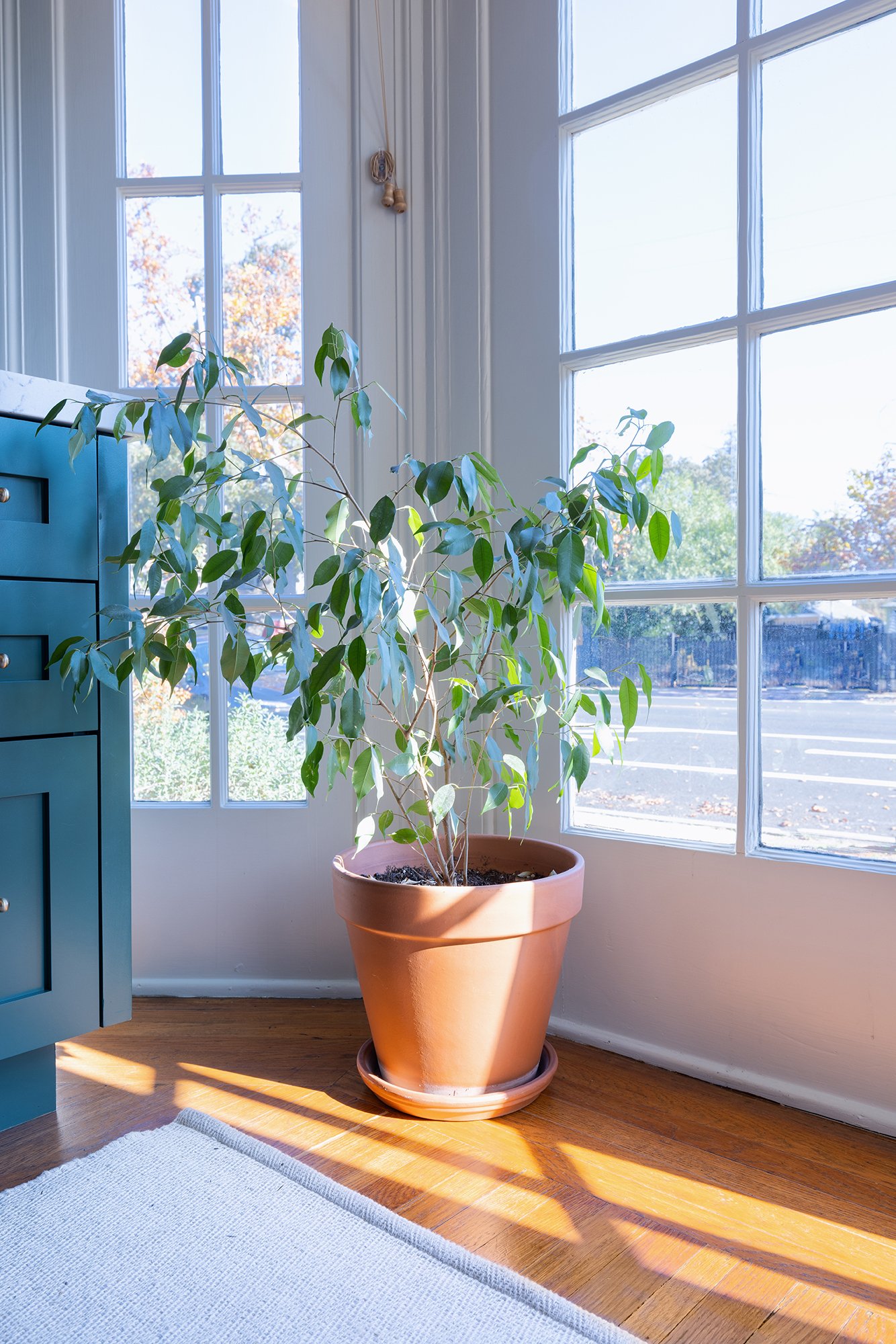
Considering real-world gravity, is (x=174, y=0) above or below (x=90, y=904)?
above

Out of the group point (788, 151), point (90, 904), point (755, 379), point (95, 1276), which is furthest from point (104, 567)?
point (788, 151)

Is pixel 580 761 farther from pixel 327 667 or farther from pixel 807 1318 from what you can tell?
pixel 807 1318

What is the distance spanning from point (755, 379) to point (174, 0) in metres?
1.32

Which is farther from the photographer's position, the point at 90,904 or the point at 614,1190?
the point at 90,904

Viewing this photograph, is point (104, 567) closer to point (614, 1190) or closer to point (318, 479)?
point (318, 479)

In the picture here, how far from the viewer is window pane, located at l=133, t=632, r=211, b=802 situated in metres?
1.83

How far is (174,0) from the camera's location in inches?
70.6

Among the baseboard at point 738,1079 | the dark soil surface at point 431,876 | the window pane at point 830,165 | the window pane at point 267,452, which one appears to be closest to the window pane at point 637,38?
the window pane at point 830,165

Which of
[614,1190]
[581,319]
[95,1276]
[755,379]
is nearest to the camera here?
[95,1276]

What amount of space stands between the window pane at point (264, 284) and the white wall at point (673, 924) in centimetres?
39

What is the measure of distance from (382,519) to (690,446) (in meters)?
0.62

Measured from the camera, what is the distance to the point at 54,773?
4.23ft

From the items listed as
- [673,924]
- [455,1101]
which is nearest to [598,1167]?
[455,1101]

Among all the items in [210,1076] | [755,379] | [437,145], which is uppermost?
[437,145]
